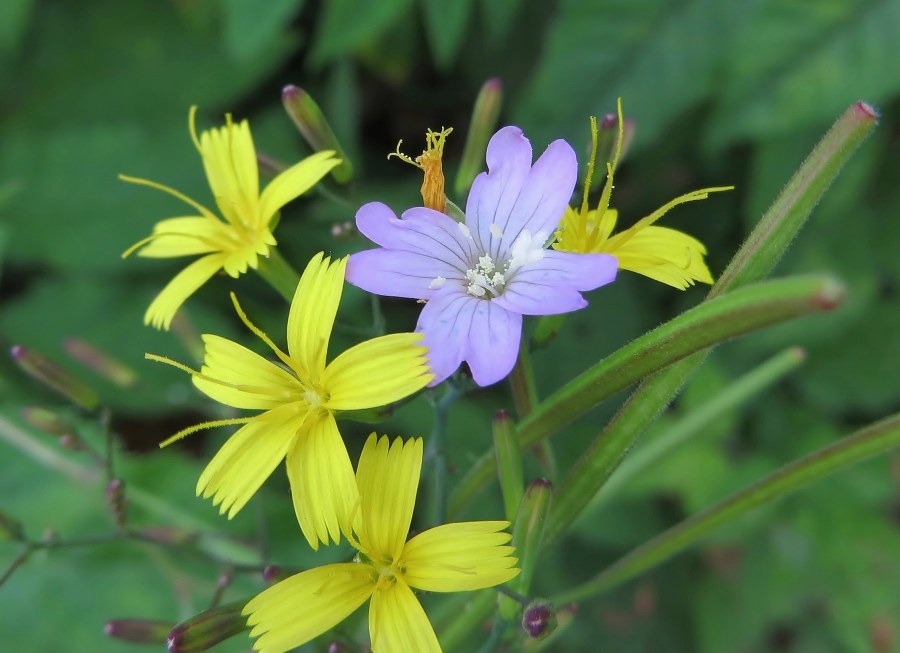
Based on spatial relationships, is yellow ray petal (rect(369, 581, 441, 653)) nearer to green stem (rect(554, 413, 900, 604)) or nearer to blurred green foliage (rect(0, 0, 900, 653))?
green stem (rect(554, 413, 900, 604))

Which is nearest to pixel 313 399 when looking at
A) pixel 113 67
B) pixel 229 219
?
pixel 229 219

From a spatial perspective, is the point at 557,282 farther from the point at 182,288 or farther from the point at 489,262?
the point at 182,288

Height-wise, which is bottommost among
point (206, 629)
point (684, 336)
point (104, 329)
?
point (206, 629)

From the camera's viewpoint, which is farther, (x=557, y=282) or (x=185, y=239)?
(x=185, y=239)

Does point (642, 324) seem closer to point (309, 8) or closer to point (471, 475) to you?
point (471, 475)

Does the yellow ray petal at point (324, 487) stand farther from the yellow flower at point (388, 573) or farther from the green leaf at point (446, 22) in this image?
the green leaf at point (446, 22)

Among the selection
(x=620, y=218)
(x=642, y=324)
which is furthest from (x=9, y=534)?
(x=620, y=218)
